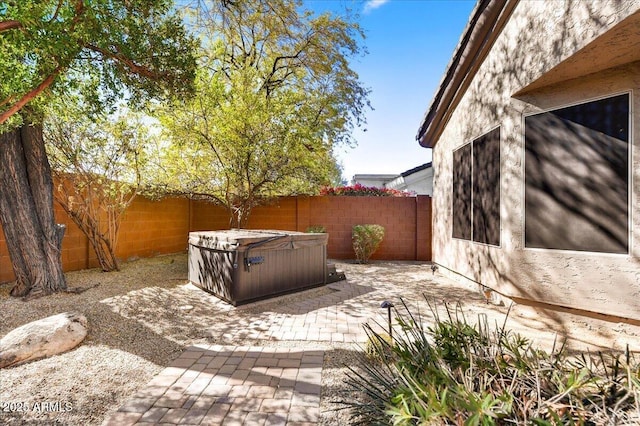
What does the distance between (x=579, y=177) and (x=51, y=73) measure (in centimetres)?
684

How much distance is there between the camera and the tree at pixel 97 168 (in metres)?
6.38

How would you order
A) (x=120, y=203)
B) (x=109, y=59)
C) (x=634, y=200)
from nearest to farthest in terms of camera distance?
(x=634, y=200)
(x=109, y=59)
(x=120, y=203)

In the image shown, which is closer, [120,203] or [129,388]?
[129,388]

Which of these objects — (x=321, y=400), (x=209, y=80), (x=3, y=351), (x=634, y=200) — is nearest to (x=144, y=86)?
(x=209, y=80)

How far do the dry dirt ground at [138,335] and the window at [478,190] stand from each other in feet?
4.02

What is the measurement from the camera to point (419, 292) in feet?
19.9

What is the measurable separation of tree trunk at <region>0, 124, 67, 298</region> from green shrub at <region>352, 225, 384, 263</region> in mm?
7157

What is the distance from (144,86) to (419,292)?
19.8 ft

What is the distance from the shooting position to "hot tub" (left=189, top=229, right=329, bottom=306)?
5023mm

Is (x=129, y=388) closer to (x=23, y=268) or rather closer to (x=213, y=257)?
(x=213, y=257)

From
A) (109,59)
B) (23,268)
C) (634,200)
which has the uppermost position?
(109,59)

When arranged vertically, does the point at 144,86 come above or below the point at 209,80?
below

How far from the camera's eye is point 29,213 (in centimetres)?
523

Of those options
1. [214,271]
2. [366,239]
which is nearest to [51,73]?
[214,271]
